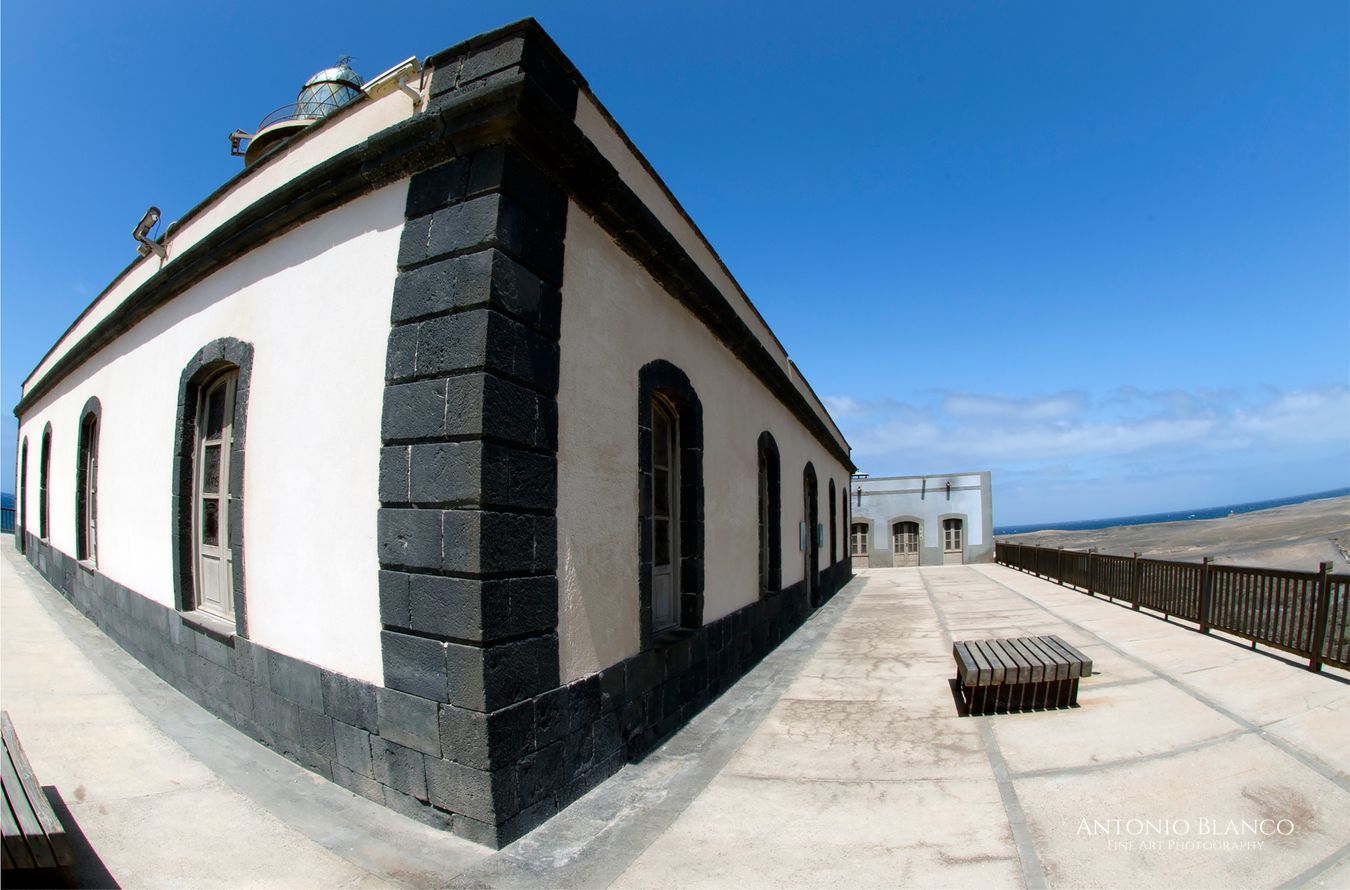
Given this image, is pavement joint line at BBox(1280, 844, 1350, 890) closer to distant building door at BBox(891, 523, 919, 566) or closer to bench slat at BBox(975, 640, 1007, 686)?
bench slat at BBox(975, 640, 1007, 686)

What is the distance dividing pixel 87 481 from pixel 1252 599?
14.2 meters

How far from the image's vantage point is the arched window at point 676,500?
5082 mm

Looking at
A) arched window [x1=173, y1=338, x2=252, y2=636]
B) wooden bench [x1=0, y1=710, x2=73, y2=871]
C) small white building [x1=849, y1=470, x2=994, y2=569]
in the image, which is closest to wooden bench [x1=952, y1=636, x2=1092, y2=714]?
wooden bench [x1=0, y1=710, x2=73, y2=871]

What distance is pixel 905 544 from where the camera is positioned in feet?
85.1

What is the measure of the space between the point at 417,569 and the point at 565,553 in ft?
2.62

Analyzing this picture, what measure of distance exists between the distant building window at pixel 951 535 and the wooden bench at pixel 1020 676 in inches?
876

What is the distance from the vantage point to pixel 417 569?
3145mm

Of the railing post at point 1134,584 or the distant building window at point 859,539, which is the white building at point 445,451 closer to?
the railing post at point 1134,584

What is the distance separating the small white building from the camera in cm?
2520

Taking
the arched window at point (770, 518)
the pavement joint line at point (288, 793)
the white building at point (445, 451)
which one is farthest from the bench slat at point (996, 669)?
the pavement joint line at point (288, 793)

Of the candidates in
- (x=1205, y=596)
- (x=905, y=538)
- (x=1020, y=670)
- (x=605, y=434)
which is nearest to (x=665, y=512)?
(x=605, y=434)

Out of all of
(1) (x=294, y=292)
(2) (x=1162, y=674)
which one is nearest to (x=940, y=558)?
(2) (x=1162, y=674)

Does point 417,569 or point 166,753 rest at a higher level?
point 417,569

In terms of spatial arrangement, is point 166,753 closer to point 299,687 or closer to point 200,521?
point 299,687
